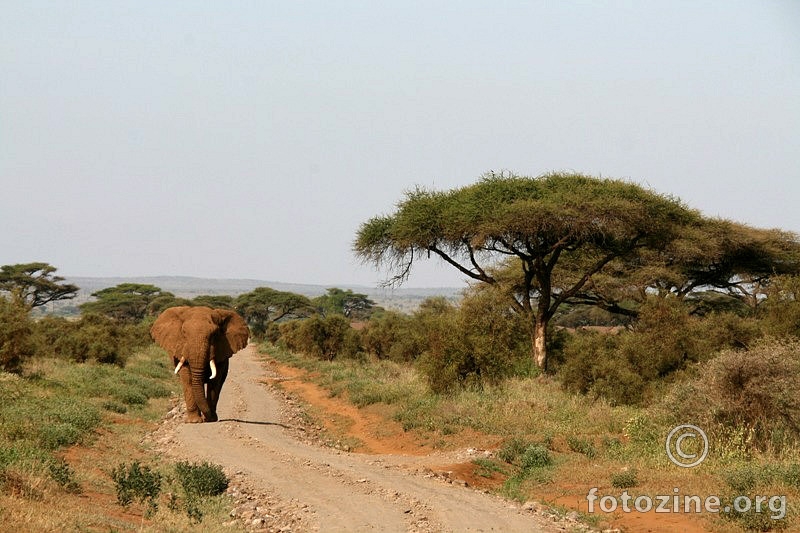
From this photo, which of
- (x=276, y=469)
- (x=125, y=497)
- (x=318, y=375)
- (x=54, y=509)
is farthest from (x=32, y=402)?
(x=318, y=375)

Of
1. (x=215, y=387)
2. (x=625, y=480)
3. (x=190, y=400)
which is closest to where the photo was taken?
(x=625, y=480)

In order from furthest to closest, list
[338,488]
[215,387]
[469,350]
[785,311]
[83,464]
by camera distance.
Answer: [785,311]
[469,350]
[215,387]
[83,464]
[338,488]

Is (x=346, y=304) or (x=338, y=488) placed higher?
(x=338, y=488)

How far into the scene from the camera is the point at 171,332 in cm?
1947

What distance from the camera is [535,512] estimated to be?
10.6 meters

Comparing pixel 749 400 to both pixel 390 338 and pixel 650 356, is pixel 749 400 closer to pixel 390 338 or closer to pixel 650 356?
pixel 650 356

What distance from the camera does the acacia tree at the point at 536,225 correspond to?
25266 millimetres

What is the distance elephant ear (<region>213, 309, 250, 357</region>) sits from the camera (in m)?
19.8

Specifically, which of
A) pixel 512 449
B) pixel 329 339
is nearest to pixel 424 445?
pixel 512 449

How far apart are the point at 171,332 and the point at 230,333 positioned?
141 centimetres

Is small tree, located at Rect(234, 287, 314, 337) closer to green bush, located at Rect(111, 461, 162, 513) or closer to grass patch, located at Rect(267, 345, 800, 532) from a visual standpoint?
grass patch, located at Rect(267, 345, 800, 532)
